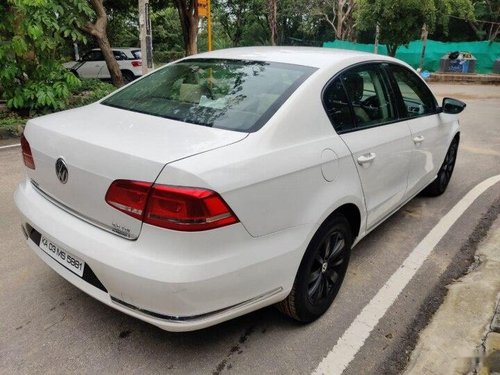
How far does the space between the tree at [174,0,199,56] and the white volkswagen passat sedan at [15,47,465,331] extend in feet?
43.1

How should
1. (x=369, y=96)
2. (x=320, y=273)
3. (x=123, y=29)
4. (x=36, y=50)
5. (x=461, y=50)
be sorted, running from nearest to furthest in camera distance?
(x=320, y=273)
(x=369, y=96)
(x=36, y=50)
(x=461, y=50)
(x=123, y=29)

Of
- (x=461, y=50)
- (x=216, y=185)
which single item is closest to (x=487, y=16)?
(x=461, y=50)

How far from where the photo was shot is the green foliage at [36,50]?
7242mm

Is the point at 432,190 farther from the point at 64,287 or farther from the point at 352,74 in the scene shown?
the point at 64,287

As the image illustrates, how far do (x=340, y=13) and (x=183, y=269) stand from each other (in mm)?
31193

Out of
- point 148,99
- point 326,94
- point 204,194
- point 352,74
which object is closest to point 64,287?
point 148,99

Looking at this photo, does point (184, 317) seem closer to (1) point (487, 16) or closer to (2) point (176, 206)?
(2) point (176, 206)

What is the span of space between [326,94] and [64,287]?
217 cm

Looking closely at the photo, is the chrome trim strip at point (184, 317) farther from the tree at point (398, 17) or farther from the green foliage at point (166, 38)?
the green foliage at point (166, 38)

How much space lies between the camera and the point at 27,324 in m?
2.70

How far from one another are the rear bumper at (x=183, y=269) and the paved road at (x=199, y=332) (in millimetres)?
409

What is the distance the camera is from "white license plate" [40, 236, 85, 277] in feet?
7.55

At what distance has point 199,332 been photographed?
266cm

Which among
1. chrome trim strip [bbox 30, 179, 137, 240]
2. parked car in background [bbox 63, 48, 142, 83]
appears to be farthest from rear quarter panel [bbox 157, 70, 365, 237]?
parked car in background [bbox 63, 48, 142, 83]
